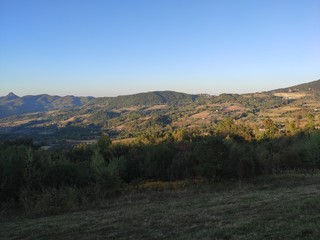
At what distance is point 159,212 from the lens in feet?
49.7

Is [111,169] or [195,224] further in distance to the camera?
[111,169]

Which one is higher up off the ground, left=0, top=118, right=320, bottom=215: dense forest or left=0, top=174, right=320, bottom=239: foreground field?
left=0, top=174, right=320, bottom=239: foreground field

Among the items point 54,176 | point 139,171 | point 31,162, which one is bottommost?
point 139,171

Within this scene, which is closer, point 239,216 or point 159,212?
point 239,216

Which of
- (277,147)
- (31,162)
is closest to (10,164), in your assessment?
(31,162)

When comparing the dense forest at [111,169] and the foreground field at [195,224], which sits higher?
the foreground field at [195,224]

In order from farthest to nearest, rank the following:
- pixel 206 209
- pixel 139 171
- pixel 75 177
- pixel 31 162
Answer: pixel 139 171, pixel 75 177, pixel 31 162, pixel 206 209

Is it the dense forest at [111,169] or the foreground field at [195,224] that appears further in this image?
the dense forest at [111,169]

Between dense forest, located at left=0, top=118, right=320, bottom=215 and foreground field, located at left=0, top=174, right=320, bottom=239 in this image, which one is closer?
foreground field, located at left=0, top=174, right=320, bottom=239

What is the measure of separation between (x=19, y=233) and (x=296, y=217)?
406 inches

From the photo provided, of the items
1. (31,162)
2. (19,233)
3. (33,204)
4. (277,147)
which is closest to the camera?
(19,233)

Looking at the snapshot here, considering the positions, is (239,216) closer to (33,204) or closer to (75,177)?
(33,204)

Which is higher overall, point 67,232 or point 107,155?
point 67,232

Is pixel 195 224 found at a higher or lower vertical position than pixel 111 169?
higher
